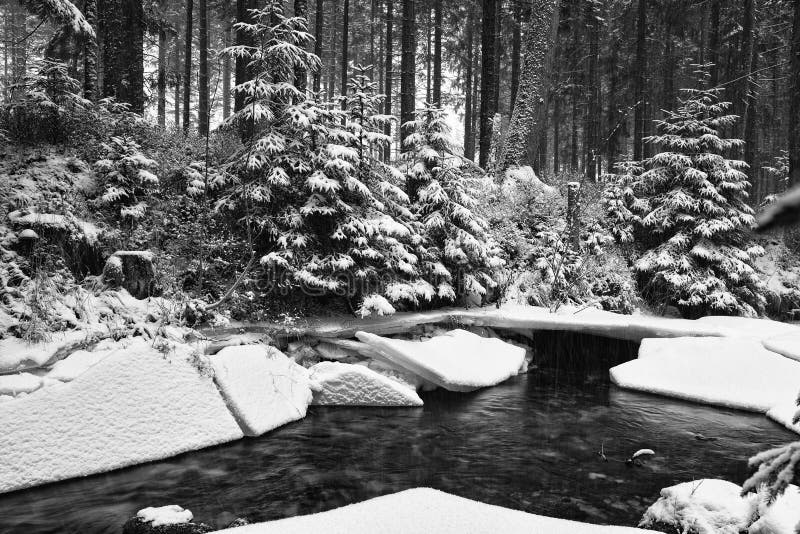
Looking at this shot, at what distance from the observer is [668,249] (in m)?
13.2

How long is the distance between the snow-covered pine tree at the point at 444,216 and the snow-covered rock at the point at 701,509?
22.7 ft

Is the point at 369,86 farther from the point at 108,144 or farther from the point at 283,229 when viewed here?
the point at 108,144

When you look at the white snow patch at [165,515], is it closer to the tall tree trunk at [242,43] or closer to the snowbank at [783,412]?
the snowbank at [783,412]

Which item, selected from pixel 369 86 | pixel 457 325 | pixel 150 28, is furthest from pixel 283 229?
pixel 150 28

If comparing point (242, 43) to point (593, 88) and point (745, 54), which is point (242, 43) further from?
point (745, 54)

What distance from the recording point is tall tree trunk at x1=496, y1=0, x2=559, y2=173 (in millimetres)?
16328

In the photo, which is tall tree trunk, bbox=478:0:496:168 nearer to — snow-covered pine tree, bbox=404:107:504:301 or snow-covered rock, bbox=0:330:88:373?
snow-covered pine tree, bbox=404:107:504:301


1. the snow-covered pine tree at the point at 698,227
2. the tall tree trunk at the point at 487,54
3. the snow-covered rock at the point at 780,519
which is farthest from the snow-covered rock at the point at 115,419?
the tall tree trunk at the point at 487,54

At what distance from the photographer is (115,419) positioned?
19.3ft

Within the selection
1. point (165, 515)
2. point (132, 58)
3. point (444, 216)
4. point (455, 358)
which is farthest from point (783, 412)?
point (132, 58)

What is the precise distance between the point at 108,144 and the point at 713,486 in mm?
11111

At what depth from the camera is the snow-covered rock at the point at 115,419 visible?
5266mm

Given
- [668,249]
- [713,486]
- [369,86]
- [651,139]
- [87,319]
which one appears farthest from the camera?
[651,139]

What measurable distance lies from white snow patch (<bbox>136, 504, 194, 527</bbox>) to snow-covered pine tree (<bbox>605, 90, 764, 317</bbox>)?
12.0m
